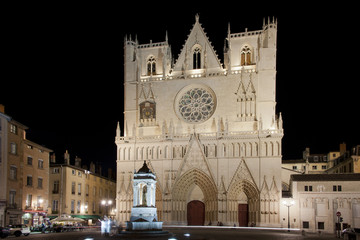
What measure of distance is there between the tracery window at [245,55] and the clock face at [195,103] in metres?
5.61

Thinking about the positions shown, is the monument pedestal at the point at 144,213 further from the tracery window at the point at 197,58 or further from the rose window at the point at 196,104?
the tracery window at the point at 197,58

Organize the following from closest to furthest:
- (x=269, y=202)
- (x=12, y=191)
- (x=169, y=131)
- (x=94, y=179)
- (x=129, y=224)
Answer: (x=129, y=224)
(x=12, y=191)
(x=269, y=202)
(x=169, y=131)
(x=94, y=179)

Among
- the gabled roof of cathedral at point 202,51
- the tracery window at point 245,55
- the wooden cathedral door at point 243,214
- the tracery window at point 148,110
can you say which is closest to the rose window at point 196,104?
the tracery window at point 148,110

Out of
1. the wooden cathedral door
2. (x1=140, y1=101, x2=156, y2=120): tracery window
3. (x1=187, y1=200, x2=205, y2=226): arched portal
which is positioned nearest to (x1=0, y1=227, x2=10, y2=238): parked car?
(x1=187, y1=200, x2=205, y2=226): arched portal

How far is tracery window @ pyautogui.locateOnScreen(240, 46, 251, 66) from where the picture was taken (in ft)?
181

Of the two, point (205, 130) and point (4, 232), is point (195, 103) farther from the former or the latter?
point (4, 232)

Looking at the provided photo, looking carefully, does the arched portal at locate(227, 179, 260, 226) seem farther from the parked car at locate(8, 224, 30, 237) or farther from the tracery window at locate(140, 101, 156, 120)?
the parked car at locate(8, 224, 30, 237)

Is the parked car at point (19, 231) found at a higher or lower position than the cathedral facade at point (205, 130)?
lower

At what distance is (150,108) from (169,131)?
4.30m

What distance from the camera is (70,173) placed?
55.0 meters

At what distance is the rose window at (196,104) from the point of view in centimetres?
5462

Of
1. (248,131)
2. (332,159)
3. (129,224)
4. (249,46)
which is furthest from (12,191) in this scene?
(332,159)

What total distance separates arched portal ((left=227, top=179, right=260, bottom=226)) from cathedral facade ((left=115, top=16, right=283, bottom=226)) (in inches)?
4.4

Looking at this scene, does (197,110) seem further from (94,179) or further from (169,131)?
(94,179)
